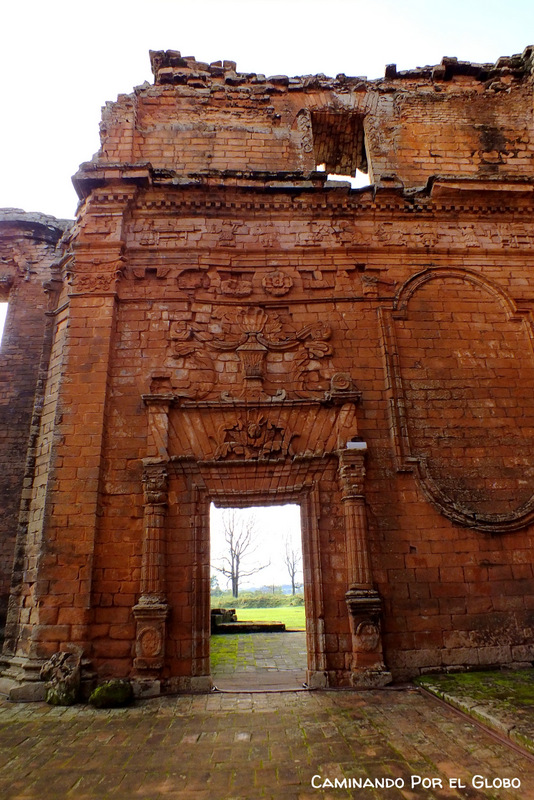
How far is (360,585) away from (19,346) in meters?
8.08

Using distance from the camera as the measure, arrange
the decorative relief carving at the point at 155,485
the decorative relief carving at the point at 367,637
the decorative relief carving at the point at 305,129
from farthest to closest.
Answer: the decorative relief carving at the point at 305,129 < the decorative relief carving at the point at 155,485 < the decorative relief carving at the point at 367,637

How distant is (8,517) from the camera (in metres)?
8.25

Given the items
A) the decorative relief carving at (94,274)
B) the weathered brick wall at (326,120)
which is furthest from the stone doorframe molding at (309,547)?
the weathered brick wall at (326,120)

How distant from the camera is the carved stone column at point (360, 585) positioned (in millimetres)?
6047

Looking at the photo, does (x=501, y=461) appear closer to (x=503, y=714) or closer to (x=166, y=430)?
(x=503, y=714)

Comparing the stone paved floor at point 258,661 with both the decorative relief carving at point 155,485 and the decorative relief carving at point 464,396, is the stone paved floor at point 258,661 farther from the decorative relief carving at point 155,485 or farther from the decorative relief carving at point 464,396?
the decorative relief carving at point 464,396

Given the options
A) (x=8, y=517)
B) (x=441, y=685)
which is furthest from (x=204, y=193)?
(x=441, y=685)

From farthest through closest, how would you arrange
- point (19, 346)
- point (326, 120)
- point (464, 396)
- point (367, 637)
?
1. point (326, 120)
2. point (19, 346)
3. point (464, 396)
4. point (367, 637)

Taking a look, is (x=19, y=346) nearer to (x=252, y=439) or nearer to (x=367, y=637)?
(x=252, y=439)

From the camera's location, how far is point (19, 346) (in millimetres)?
9586

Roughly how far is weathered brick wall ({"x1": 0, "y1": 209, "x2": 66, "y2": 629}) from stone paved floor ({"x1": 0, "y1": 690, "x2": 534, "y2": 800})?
375cm

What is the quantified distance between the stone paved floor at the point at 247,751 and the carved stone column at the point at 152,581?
1.89 ft

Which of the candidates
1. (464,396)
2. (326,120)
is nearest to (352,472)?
(464,396)

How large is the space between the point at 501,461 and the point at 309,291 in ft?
13.8
